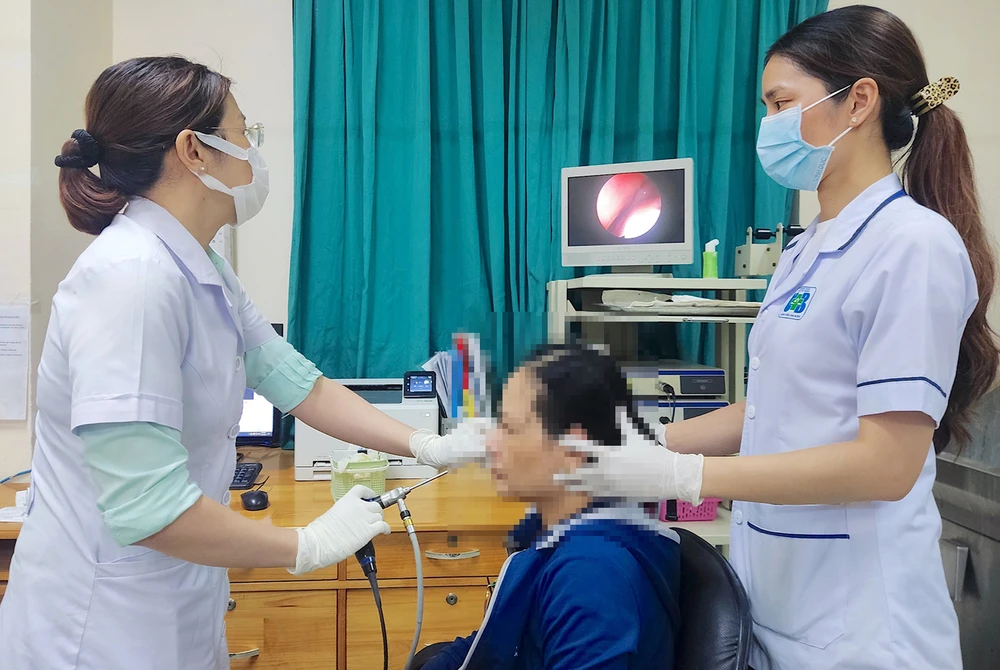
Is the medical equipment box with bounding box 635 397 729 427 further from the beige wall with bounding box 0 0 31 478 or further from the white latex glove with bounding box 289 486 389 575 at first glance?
the beige wall with bounding box 0 0 31 478

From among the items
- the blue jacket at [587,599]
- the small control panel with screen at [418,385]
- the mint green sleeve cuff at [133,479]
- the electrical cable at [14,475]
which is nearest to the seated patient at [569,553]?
the blue jacket at [587,599]

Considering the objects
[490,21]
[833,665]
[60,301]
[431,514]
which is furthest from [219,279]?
[490,21]

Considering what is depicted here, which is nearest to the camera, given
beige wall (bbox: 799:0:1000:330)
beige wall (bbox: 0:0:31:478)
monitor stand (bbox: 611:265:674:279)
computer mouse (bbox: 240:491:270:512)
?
computer mouse (bbox: 240:491:270:512)

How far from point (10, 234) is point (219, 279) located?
1225mm

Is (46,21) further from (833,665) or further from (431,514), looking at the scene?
(833,665)

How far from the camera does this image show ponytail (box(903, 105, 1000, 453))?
954 mm

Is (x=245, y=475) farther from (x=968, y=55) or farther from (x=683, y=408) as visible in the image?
(x=968, y=55)

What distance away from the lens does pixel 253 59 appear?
2279mm

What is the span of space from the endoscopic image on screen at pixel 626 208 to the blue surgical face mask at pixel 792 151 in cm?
85

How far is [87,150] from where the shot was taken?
3.01ft

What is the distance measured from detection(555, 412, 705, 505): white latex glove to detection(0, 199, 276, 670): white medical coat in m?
0.54

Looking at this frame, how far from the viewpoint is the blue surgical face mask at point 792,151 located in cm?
101

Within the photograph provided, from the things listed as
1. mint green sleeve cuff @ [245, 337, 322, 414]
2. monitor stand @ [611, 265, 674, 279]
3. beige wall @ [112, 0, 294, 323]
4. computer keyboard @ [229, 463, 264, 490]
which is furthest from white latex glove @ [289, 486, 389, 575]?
beige wall @ [112, 0, 294, 323]

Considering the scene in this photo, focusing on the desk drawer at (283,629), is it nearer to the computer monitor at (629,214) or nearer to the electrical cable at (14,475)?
the electrical cable at (14,475)
